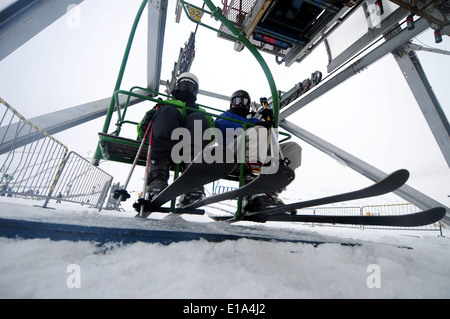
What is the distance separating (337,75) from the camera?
3.78 m

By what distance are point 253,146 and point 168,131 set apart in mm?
679

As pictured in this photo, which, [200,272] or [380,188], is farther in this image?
[380,188]

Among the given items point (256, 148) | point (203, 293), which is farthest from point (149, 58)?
point (203, 293)

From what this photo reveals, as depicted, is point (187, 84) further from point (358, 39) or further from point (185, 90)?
point (358, 39)

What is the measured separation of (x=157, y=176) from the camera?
1.58 meters

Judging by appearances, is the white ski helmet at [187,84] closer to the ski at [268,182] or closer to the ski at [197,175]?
the ski at [197,175]

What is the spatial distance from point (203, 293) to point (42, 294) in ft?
1.37

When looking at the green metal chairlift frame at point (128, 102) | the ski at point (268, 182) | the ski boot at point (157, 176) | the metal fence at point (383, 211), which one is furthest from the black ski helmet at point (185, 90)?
the metal fence at point (383, 211)

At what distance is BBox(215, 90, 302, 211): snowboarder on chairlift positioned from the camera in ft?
5.22

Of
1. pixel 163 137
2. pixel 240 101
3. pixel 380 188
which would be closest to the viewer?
pixel 380 188

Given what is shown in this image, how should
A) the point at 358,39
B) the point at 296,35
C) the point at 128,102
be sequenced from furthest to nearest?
1. the point at 358,39
2. the point at 296,35
3. the point at 128,102

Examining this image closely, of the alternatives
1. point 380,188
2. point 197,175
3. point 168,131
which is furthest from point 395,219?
point 168,131

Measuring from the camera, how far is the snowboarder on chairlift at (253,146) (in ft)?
5.22
